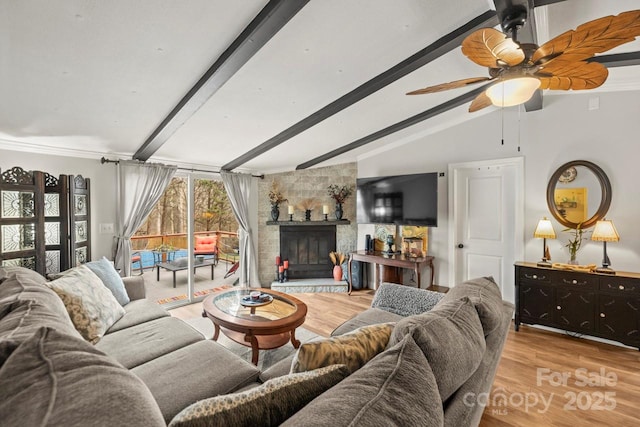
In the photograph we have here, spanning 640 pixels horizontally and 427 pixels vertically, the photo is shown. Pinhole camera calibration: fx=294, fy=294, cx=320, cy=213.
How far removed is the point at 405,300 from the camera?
8.65 feet

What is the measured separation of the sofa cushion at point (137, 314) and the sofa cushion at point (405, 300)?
6.37ft

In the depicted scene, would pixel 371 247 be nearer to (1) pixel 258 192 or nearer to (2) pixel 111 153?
(1) pixel 258 192

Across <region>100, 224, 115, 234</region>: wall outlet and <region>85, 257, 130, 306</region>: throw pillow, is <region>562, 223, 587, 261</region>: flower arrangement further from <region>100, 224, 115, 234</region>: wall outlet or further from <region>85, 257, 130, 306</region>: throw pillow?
<region>100, 224, 115, 234</region>: wall outlet

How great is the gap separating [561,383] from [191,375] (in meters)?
2.85

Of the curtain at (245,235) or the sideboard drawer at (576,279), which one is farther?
the curtain at (245,235)

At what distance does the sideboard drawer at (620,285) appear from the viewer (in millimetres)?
2771

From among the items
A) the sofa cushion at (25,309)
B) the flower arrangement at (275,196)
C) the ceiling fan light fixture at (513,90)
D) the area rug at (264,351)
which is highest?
the ceiling fan light fixture at (513,90)

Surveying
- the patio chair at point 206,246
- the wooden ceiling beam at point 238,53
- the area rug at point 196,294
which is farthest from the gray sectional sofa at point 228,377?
the patio chair at point 206,246

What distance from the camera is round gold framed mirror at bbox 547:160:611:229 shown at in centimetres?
316

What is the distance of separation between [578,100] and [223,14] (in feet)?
12.5

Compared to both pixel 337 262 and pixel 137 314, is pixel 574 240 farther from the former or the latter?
pixel 137 314

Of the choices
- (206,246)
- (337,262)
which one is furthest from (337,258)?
(206,246)

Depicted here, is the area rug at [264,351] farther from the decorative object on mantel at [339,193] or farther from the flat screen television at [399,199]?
the decorative object on mantel at [339,193]

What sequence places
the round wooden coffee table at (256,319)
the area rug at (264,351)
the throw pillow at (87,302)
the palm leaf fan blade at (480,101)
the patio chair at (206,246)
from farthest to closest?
1. the patio chair at (206,246)
2. the area rug at (264,351)
3. the round wooden coffee table at (256,319)
4. the palm leaf fan blade at (480,101)
5. the throw pillow at (87,302)
